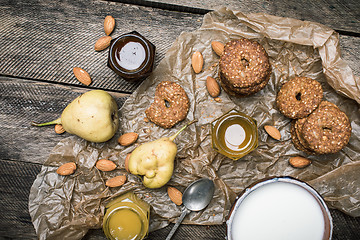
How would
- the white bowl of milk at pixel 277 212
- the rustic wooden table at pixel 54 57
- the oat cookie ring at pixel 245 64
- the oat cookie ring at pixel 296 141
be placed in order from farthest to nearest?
the rustic wooden table at pixel 54 57 → the oat cookie ring at pixel 296 141 → the oat cookie ring at pixel 245 64 → the white bowl of milk at pixel 277 212

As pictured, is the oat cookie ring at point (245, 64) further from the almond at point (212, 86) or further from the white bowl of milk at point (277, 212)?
the white bowl of milk at point (277, 212)

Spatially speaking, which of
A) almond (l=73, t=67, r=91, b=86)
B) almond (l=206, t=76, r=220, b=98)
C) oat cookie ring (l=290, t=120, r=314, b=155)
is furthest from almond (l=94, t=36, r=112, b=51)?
oat cookie ring (l=290, t=120, r=314, b=155)

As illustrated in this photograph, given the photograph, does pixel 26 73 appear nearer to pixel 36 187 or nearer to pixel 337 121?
pixel 36 187

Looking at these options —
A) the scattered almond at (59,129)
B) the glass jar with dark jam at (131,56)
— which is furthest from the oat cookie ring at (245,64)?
the scattered almond at (59,129)

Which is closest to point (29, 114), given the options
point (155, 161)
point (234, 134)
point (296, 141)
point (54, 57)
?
point (54, 57)

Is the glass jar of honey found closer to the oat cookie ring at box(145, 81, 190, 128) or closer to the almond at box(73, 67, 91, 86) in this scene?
the oat cookie ring at box(145, 81, 190, 128)
